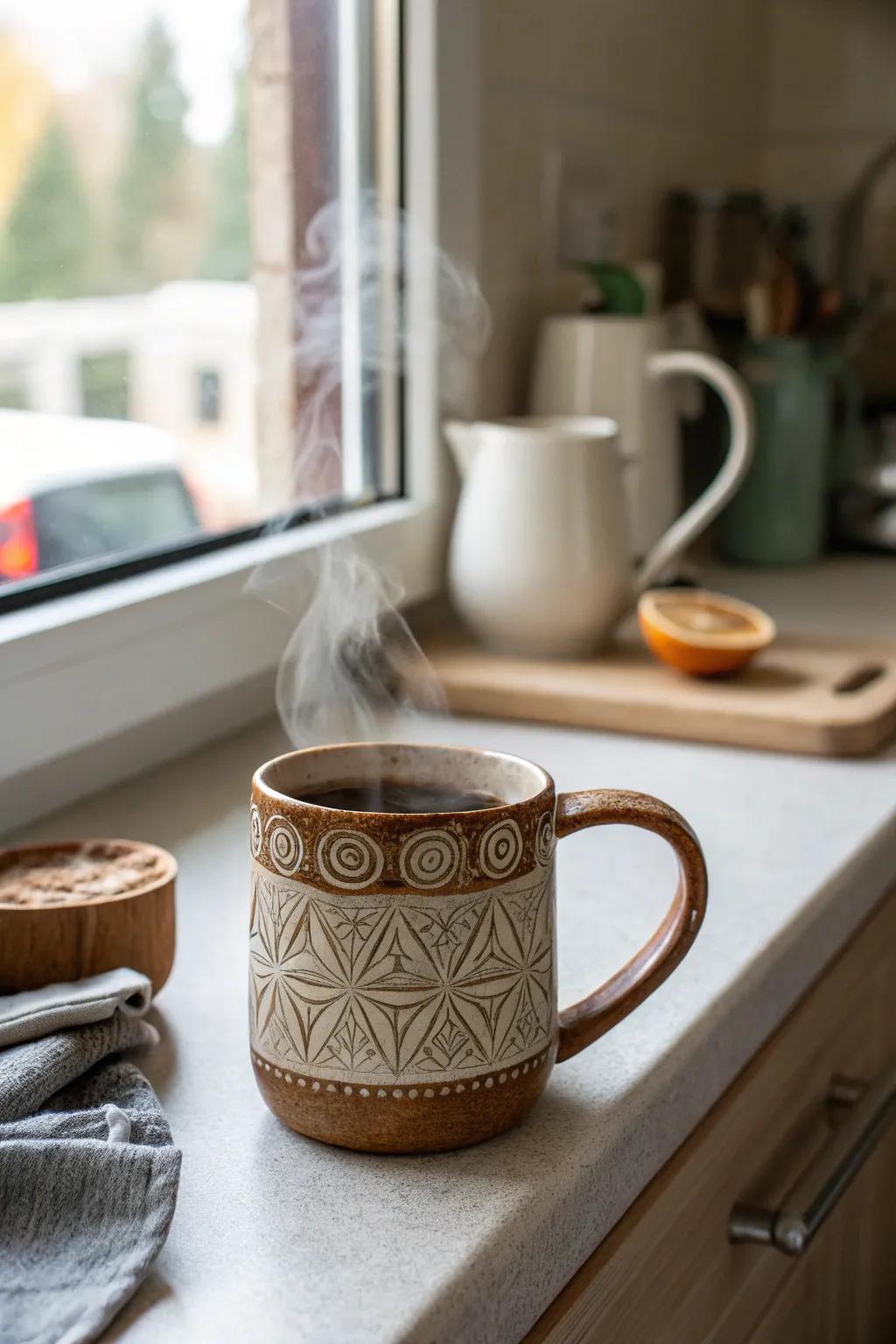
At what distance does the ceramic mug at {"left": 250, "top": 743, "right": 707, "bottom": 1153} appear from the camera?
1.59 ft

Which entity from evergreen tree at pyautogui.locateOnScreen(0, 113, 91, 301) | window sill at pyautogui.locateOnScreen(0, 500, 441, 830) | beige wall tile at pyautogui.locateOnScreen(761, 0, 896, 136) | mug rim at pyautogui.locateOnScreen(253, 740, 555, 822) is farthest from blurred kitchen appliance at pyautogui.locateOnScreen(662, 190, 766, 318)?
mug rim at pyautogui.locateOnScreen(253, 740, 555, 822)

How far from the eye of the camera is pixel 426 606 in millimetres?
1282

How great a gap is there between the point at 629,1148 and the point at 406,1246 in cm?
12

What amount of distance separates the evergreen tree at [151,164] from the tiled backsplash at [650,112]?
1.14 feet

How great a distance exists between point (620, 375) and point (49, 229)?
1.98ft

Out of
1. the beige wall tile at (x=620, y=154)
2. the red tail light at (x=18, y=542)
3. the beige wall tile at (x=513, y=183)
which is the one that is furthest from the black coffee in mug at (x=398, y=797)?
the beige wall tile at (x=620, y=154)

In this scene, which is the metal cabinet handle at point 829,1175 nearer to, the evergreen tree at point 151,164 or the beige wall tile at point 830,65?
the evergreen tree at point 151,164

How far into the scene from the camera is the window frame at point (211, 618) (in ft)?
2.75

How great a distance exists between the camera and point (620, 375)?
1330 mm

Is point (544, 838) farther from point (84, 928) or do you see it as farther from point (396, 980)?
point (84, 928)

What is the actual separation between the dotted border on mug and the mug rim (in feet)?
0.29

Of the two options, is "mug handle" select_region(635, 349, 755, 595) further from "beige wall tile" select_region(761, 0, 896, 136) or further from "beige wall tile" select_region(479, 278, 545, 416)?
"beige wall tile" select_region(761, 0, 896, 136)

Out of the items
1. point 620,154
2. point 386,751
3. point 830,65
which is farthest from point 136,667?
point 830,65

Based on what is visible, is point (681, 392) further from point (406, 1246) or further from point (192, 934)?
point (406, 1246)
